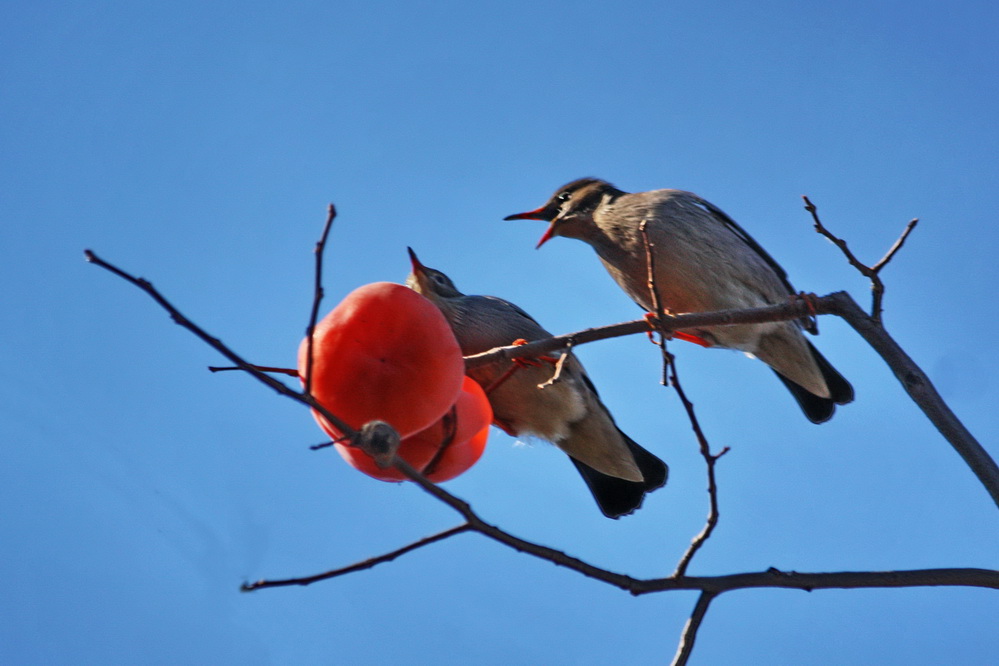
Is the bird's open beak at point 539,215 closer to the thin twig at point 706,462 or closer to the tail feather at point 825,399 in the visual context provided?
the tail feather at point 825,399

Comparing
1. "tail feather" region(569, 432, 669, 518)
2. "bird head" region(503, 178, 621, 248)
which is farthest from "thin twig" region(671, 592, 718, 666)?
"bird head" region(503, 178, 621, 248)

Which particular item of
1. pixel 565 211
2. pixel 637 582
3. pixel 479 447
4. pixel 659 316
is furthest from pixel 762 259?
pixel 637 582

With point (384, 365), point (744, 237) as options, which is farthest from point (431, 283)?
point (384, 365)

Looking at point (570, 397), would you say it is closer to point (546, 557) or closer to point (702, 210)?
point (702, 210)

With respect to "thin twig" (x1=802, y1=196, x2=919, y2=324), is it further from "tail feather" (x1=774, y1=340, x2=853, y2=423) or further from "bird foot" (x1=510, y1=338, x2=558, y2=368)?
"tail feather" (x1=774, y1=340, x2=853, y2=423)

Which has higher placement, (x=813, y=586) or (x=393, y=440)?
(x=813, y=586)

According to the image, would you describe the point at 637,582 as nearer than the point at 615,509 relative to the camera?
Yes

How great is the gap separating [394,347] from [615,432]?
2.30 m

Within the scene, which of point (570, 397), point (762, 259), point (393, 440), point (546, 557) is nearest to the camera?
point (393, 440)

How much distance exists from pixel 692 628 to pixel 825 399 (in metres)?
2.64

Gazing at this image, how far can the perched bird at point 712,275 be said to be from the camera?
13.6 feet

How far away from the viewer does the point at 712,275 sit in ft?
13.6

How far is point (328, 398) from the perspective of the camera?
1.88m

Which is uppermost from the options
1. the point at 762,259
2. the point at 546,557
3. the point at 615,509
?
the point at 762,259
